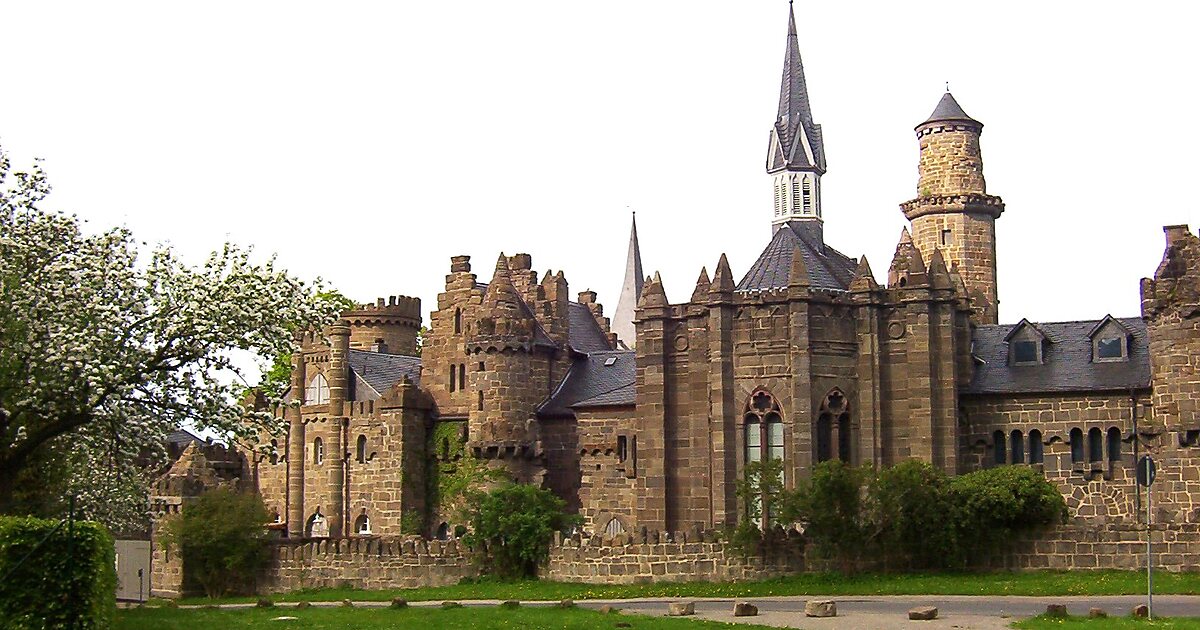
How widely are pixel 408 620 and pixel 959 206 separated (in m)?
49.4

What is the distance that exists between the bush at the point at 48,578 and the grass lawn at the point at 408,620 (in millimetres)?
5083

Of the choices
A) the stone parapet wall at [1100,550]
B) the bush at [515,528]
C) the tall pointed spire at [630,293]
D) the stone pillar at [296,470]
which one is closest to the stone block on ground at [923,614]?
the stone parapet wall at [1100,550]

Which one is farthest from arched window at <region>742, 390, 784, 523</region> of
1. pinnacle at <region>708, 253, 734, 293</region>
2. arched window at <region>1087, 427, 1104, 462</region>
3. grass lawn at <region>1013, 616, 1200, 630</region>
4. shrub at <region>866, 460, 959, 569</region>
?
grass lawn at <region>1013, 616, 1200, 630</region>

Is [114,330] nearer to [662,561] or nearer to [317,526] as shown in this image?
[662,561]

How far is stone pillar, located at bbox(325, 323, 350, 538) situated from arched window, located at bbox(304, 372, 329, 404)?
568mm

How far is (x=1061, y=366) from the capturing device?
67750mm

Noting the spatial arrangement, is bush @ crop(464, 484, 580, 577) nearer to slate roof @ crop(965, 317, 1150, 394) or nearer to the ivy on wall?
the ivy on wall

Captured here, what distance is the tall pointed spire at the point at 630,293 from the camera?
461ft

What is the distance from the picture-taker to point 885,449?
64875mm

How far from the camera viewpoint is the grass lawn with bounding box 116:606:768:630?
123 feet

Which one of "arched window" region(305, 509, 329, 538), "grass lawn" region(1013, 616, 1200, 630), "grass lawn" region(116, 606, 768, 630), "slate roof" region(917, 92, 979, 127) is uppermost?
"slate roof" region(917, 92, 979, 127)

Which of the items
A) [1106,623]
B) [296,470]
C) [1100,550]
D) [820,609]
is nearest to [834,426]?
[1100,550]

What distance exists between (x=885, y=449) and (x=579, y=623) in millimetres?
29136

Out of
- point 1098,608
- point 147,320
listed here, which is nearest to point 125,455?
point 147,320
